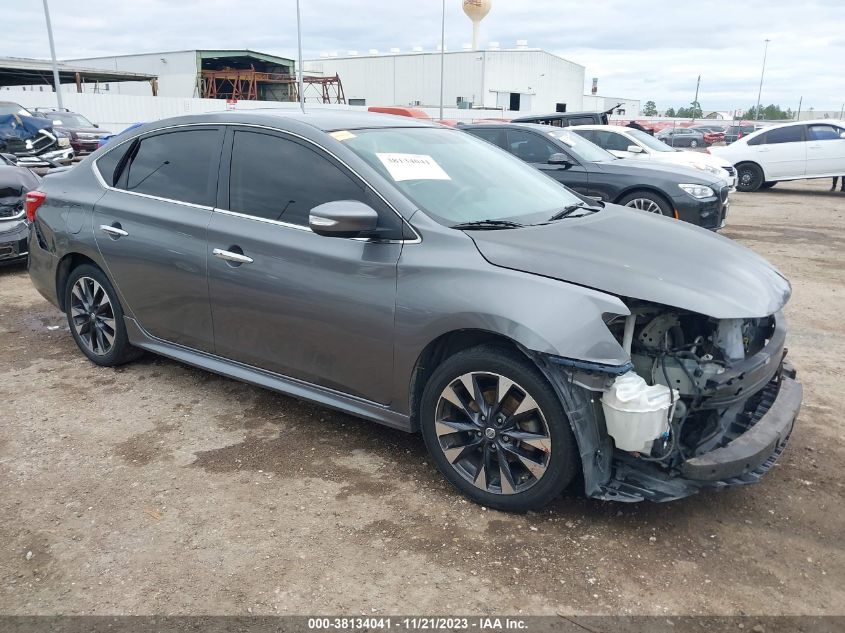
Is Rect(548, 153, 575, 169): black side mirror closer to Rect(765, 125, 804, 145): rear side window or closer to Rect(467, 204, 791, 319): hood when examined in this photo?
Rect(467, 204, 791, 319): hood

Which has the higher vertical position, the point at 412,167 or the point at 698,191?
the point at 412,167

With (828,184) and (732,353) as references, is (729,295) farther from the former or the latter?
(828,184)

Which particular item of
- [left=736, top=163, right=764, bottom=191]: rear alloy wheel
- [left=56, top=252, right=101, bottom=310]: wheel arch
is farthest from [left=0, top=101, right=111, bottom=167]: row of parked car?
[left=736, top=163, right=764, bottom=191]: rear alloy wheel

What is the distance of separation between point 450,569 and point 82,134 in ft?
67.3

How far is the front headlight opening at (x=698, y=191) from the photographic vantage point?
8062 mm

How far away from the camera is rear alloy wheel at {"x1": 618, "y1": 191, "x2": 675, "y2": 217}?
26.8 feet

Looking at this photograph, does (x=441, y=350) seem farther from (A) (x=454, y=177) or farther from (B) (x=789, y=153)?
(B) (x=789, y=153)

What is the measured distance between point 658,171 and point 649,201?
1.36 ft

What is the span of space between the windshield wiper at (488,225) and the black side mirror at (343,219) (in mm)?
394

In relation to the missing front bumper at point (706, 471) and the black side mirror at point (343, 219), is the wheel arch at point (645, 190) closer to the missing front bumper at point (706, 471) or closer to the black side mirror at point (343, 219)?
the missing front bumper at point (706, 471)

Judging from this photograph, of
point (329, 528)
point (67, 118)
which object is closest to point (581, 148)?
point (329, 528)

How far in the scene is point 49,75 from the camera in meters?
36.7

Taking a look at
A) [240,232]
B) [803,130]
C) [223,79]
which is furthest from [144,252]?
[223,79]

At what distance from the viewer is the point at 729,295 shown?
8.95 ft
